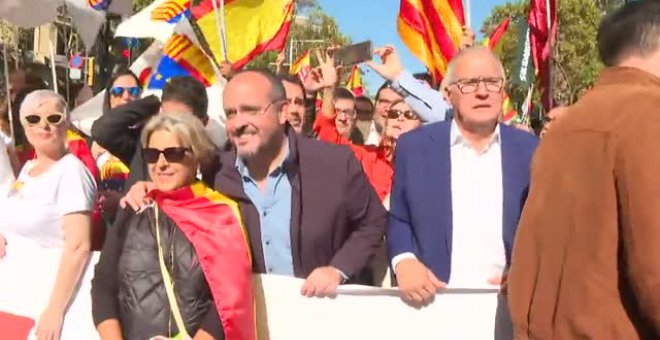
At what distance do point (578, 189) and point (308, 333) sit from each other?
159 cm

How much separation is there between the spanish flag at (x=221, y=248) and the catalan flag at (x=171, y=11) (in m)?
5.28

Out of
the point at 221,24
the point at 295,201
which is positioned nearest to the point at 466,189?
the point at 295,201

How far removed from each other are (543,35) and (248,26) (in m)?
2.85

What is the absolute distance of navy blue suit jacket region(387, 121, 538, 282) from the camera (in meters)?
3.51

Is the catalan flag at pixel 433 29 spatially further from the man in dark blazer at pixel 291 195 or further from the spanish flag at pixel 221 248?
the spanish flag at pixel 221 248

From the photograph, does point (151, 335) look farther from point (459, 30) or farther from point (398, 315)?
point (459, 30)

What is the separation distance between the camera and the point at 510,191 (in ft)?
11.5

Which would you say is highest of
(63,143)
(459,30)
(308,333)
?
(459,30)

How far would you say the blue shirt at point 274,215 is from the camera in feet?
12.2

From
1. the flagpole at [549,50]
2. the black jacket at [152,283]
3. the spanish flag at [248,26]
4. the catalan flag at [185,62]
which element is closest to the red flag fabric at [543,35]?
the flagpole at [549,50]

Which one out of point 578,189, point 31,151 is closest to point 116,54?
point 31,151

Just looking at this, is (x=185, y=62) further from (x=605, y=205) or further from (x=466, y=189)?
(x=605, y=205)

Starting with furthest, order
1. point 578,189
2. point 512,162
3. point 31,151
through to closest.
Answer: point 31,151, point 512,162, point 578,189

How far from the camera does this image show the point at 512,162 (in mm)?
3539
